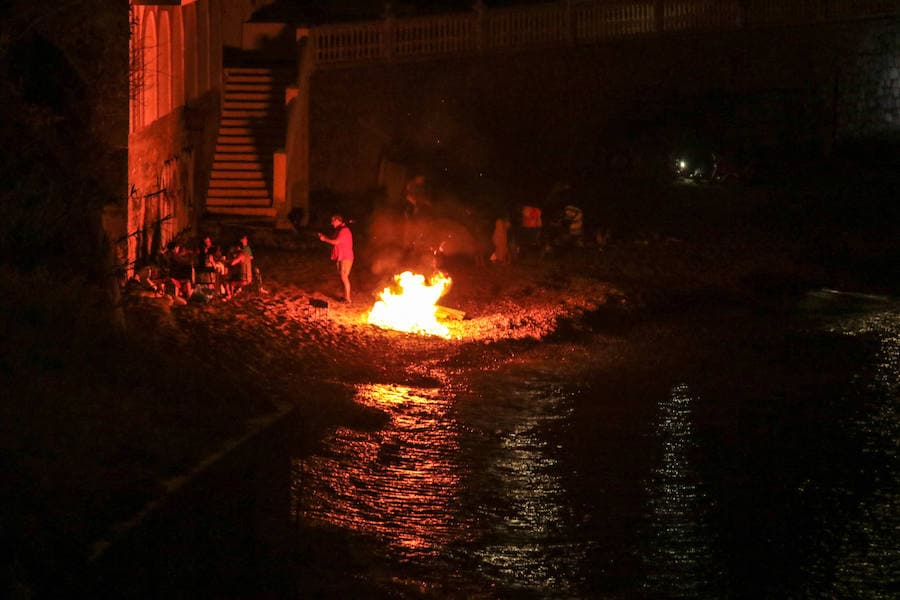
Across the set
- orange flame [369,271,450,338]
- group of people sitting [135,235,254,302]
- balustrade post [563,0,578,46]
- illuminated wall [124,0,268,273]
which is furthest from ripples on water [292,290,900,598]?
balustrade post [563,0,578,46]

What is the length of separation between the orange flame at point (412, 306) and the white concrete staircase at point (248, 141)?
5.62 m

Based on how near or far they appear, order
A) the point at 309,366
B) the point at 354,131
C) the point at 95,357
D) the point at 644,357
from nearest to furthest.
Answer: the point at 95,357 < the point at 309,366 < the point at 644,357 < the point at 354,131

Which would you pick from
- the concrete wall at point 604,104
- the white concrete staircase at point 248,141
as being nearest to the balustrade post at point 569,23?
the concrete wall at point 604,104

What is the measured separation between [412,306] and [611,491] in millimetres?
8278

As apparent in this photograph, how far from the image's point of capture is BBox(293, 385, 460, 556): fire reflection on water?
1202 cm

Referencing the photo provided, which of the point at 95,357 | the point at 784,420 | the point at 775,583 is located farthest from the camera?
the point at 784,420

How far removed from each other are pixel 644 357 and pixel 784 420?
351 centimetres

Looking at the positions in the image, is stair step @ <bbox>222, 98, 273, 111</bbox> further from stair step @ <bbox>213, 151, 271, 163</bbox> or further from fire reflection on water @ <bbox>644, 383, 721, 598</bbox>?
fire reflection on water @ <bbox>644, 383, 721, 598</bbox>

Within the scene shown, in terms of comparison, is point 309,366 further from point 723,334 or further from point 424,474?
point 723,334

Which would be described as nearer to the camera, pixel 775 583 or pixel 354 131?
pixel 775 583

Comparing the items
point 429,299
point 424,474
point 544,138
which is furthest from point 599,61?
point 424,474

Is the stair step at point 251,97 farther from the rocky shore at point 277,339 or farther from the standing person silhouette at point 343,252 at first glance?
the standing person silhouette at point 343,252

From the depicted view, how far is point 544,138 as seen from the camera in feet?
104

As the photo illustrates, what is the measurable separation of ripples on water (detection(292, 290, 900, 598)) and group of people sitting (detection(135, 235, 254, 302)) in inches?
165
